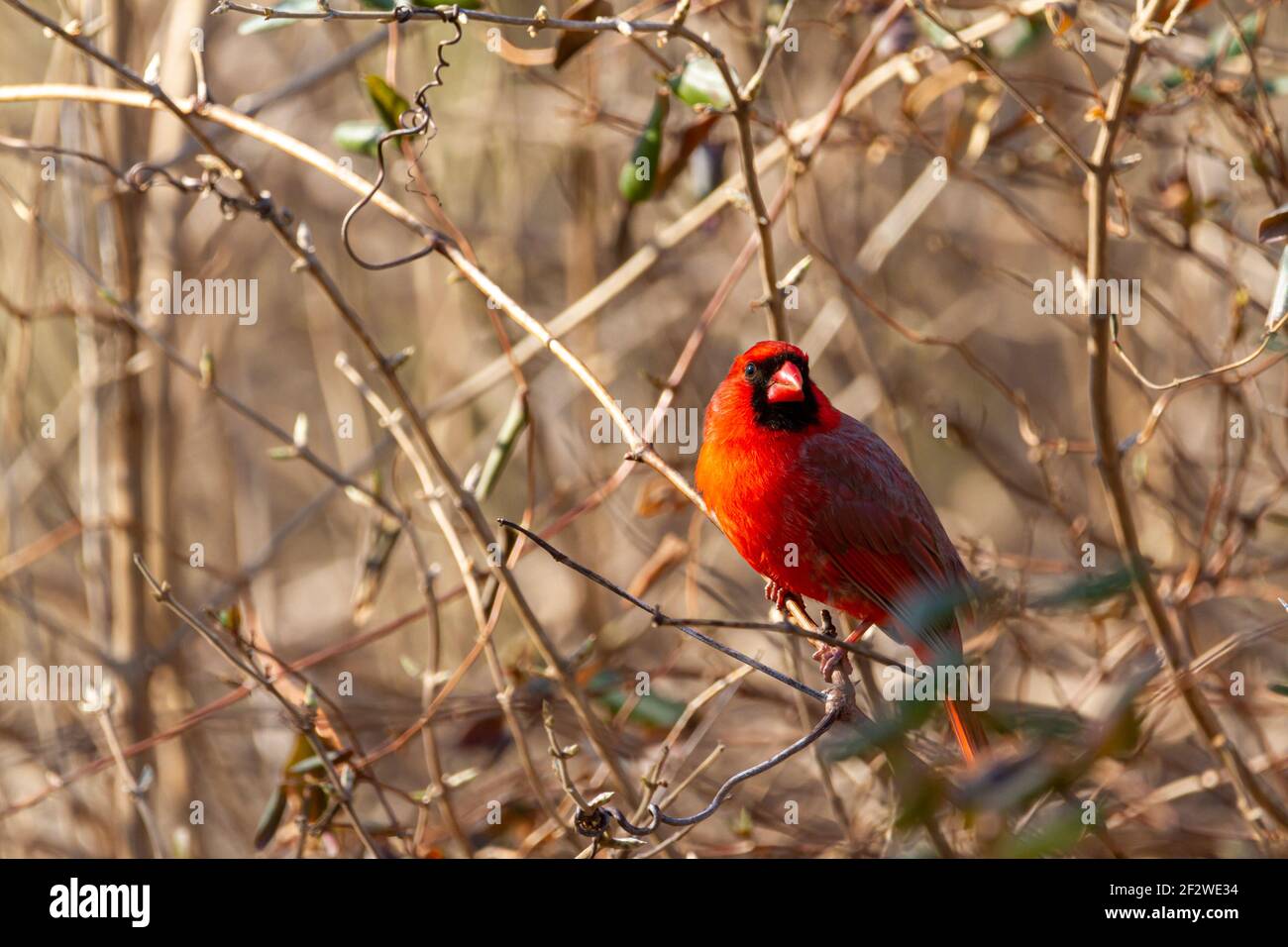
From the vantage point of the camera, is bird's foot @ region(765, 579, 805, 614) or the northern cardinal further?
bird's foot @ region(765, 579, 805, 614)

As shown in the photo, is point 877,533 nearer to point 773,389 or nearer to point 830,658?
point 830,658

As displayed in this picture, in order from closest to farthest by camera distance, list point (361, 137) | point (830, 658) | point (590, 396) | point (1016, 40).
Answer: point (830, 658) < point (361, 137) < point (1016, 40) < point (590, 396)

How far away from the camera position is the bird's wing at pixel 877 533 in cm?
299

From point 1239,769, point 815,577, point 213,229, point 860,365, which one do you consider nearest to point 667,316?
point 860,365

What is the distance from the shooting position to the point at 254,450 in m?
5.96

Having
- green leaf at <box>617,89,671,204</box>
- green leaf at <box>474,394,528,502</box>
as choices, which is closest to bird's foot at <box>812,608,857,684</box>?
green leaf at <box>474,394,528,502</box>

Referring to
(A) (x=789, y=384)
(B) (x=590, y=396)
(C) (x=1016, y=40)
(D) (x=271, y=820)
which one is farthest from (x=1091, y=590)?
(B) (x=590, y=396)

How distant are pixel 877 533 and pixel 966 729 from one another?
50cm

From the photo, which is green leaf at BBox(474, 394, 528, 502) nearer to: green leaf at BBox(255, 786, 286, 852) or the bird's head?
the bird's head

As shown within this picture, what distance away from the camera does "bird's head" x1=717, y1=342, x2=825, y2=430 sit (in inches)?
114

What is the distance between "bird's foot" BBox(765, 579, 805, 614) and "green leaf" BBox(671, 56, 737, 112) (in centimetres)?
113

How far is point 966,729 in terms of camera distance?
299 centimetres

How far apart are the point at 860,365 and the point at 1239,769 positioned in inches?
94.8

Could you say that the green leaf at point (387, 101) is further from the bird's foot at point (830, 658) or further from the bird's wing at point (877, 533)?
the bird's foot at point (830, 658)
